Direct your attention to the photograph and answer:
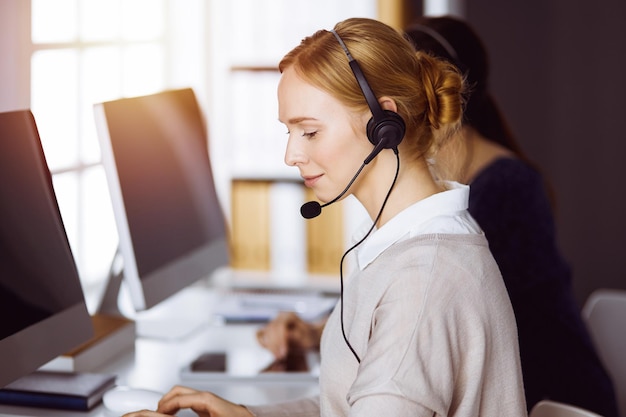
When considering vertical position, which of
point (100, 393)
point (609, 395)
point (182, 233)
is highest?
point (182, 233)

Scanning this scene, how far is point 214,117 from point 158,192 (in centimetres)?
148

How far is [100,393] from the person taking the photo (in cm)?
150

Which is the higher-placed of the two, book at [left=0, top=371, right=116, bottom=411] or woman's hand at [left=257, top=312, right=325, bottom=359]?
book at [left=0, top=371, right=116, bottom=411]

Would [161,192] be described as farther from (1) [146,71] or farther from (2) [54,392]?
(1) [146,71]

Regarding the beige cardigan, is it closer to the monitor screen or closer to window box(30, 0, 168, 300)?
the monitor screen

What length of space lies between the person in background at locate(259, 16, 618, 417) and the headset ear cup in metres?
0.63

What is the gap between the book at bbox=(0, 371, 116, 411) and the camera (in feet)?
4.71

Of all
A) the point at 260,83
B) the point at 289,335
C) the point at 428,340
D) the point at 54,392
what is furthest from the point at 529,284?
the point at 260,83

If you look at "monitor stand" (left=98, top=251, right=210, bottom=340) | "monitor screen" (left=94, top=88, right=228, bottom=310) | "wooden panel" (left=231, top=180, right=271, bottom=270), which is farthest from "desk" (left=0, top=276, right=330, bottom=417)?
"wooden panel" (left=231, top=180, right=271, bottom=270)

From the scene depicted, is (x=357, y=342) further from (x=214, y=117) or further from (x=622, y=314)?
(x=214, y=117)

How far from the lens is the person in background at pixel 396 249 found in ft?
3.56

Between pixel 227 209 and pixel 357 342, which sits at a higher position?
pixel 357 342

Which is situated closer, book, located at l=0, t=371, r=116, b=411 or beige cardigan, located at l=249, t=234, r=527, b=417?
beige cardigan, located at l=249, t=234, r=527, b=417

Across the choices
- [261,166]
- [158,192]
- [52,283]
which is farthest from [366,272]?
[261,166]
